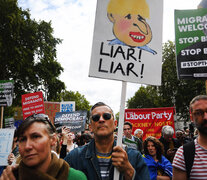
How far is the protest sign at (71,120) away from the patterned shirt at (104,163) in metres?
6.67

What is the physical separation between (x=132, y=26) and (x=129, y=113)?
642cm

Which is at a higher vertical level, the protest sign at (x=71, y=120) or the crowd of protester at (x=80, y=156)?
the protest sign at (x=71, y=120)

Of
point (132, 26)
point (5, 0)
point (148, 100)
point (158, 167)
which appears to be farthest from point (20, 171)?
point (148, 100)

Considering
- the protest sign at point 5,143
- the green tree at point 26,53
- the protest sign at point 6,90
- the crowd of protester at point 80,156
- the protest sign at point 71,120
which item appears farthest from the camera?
the green tree at point 26,53

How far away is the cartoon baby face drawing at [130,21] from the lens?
2631mm

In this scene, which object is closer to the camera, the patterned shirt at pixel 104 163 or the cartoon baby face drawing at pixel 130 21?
the patterned shirt at pixel 104 163

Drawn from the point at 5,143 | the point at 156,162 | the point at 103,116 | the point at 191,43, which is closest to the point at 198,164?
the point at 103,116

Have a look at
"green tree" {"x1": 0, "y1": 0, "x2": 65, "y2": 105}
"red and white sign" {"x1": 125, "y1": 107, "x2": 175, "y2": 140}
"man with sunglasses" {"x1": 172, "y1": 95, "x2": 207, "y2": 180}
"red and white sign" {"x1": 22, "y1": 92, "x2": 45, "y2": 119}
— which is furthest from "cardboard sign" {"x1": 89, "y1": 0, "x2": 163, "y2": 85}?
"green tree" {"x1": 0, "y1": 0, "x2": 65, "y2": 105}

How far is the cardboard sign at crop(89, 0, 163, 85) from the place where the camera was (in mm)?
2535

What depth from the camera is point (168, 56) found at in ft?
83.2

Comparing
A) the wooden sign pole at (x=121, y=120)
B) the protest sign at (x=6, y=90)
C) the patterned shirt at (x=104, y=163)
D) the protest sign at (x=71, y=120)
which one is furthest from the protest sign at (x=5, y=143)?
the protest sign at (x=6, y=90)

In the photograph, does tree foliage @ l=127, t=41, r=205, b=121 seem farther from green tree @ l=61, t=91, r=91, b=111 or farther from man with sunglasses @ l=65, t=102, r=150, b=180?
green tree @ l=61, t=91, r=91, b=111

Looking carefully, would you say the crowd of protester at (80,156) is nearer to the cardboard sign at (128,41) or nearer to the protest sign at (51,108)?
the cardboard sign at (128,41)

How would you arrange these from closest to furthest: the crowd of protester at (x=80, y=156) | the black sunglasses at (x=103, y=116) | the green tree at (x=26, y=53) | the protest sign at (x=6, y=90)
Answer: the crowd of protester at (x=80, y=156), the black sunglasses at (x=103, y=116), the protest sign at (x=6, y=90), the green tree at (x=26, y=53)
